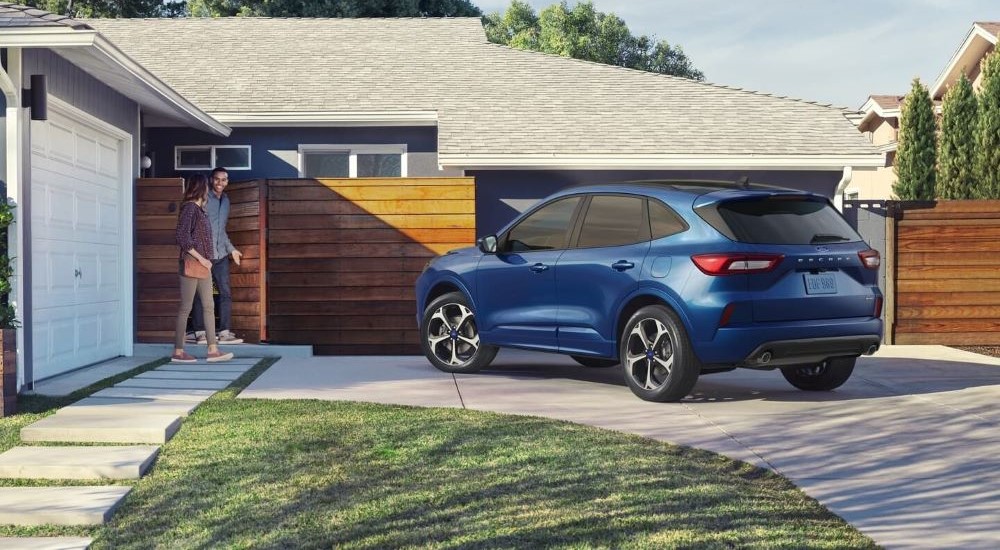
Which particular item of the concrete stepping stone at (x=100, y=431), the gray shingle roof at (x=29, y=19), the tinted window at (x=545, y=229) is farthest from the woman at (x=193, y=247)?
the concrete stepping stone at (x=100, y=431)

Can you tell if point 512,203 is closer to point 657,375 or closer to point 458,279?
point 458,279

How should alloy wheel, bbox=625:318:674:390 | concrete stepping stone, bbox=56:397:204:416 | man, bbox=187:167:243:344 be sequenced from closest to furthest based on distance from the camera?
concrete stepping stone, bbox=56:397:204:416, alloy wheel, bbox=625:318:674:390, man, bbox=187:167:243:344

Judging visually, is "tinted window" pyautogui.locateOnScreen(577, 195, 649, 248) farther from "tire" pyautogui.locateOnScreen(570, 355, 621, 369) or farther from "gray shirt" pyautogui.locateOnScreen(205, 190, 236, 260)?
"gray shirt" pyautogui.locateOnScreen(205, 190, 236, 260)

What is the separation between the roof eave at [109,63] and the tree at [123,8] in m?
24.0

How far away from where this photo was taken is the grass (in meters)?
5.16

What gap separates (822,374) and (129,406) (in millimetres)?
5800

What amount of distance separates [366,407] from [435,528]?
3793mm

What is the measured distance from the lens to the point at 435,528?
5.25 m

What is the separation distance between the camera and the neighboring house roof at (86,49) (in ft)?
30.5

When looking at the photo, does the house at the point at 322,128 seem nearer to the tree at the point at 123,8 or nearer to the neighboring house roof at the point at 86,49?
the neighboring house roof at the point at 86,49

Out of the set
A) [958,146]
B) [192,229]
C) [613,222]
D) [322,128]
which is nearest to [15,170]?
[192,229]

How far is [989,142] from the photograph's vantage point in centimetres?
2050

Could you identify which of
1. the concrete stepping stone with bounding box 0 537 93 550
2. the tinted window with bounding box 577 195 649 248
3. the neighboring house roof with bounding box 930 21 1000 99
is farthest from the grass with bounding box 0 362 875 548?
the neighboring house roof with bounding box 930 21 1000 99

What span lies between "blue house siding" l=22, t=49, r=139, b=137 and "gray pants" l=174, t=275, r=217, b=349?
6.33ft
